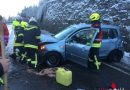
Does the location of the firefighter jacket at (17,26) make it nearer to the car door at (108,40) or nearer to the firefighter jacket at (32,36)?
the firefighter jacket at (32,36)

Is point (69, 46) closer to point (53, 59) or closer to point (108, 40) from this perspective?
point (53, 59)

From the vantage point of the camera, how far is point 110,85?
394 inches

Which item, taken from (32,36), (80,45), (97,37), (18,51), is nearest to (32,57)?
(32,36)

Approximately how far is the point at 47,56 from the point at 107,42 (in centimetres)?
281

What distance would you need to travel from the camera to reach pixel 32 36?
1209 cm

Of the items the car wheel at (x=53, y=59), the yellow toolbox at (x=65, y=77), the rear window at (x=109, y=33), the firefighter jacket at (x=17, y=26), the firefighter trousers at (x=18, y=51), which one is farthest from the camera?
the firefighter jacket at (x=17, y=26)

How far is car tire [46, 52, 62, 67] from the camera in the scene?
12.3 m

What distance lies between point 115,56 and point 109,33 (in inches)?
38.7

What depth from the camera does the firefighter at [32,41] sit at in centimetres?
1201

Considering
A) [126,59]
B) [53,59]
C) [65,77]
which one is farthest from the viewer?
[126,59]

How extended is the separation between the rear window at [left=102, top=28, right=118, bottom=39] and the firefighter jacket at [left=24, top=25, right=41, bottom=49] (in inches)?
123

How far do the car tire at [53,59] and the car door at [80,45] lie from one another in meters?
0.40

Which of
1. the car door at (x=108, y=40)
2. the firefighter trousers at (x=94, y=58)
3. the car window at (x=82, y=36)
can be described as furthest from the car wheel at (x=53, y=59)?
the car door at (x=108, y=40)

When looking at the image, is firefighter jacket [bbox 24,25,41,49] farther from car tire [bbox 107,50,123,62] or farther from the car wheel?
car tire [bbox 107,50,123,62]
